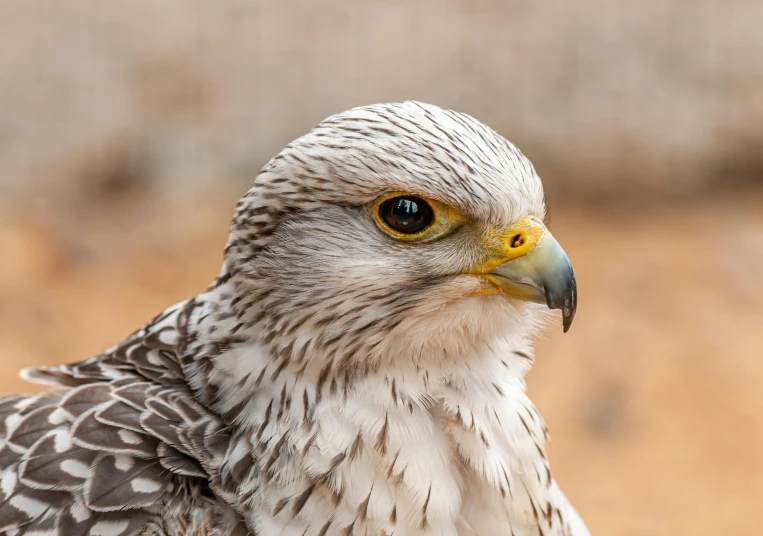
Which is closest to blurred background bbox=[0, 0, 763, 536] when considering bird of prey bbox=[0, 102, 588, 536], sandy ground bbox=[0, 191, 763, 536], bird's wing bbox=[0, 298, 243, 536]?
sandy ground bbox=[0, 191, 763, 536]

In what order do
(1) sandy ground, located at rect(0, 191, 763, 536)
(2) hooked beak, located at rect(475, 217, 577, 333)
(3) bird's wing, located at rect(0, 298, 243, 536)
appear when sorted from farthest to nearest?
(1) sandy ground, located at rect(0, 191, 763, 536) → (3) bird's wing, located at rect(0, 298, 243, 536) → (2) hooked beak, located at rect(475, 217, 577, 333)

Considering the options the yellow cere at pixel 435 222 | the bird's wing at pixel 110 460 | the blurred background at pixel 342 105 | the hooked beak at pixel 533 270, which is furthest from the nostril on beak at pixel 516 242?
the blurred background at pixel 342 105

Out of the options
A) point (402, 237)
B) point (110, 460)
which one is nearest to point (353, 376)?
point (402, 237)

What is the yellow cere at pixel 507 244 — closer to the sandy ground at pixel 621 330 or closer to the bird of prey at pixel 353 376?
the bird of prey at pixel 353 376

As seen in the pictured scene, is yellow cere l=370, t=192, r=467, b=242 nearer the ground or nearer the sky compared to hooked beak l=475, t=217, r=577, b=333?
nearer the sky

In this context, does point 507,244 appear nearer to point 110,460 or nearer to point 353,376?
point 353,376

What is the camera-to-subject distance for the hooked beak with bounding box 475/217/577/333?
2350 millimetres

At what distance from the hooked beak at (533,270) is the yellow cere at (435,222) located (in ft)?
0.43

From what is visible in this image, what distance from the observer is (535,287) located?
7.84 ft

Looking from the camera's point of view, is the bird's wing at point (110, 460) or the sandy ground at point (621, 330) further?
the sandy ground at point (621, 330)

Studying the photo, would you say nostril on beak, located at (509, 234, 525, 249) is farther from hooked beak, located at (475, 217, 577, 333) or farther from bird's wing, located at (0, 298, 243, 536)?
bird's wing, located at (0, 298, 243, 536)

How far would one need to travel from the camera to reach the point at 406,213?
238 centimetres

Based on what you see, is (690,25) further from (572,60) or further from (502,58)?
(502,58)

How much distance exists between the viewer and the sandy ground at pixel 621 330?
5809 millimetres
